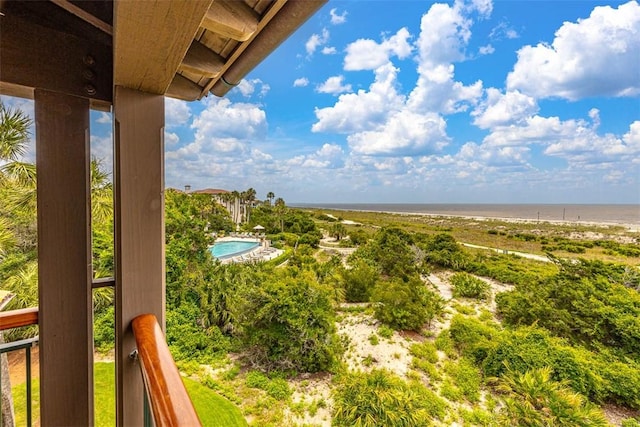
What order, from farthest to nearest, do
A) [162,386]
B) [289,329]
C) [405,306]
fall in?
[405,306] < [289,329] < [162,386]

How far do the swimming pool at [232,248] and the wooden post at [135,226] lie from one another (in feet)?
30.5

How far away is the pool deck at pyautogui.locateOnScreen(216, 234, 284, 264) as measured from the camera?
885cm

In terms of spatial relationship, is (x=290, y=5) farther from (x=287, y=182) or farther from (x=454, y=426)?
(x=287, y=182)

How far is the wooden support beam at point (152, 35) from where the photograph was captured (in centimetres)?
39

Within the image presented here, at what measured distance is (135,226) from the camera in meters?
0.69

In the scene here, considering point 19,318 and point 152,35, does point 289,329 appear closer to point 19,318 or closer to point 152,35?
point 19,318

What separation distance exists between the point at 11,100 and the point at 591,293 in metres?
8.66

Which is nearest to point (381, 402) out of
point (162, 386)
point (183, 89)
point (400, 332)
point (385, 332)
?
point (385, 332)

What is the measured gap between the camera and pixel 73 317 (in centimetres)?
74

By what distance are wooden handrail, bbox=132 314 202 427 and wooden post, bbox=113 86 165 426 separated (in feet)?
0.44

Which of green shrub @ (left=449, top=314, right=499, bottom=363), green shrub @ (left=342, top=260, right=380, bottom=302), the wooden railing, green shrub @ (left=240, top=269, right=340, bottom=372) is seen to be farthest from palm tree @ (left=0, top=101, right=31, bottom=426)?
green shrub @ (left=342, top=260, right=380, bottom=302)

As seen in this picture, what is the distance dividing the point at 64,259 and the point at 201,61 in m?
0.64

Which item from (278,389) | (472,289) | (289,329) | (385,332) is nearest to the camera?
(278,389)

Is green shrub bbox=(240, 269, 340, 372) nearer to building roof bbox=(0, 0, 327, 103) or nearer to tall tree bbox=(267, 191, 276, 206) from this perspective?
building roof bbox=(0, 0, 327, 103)
